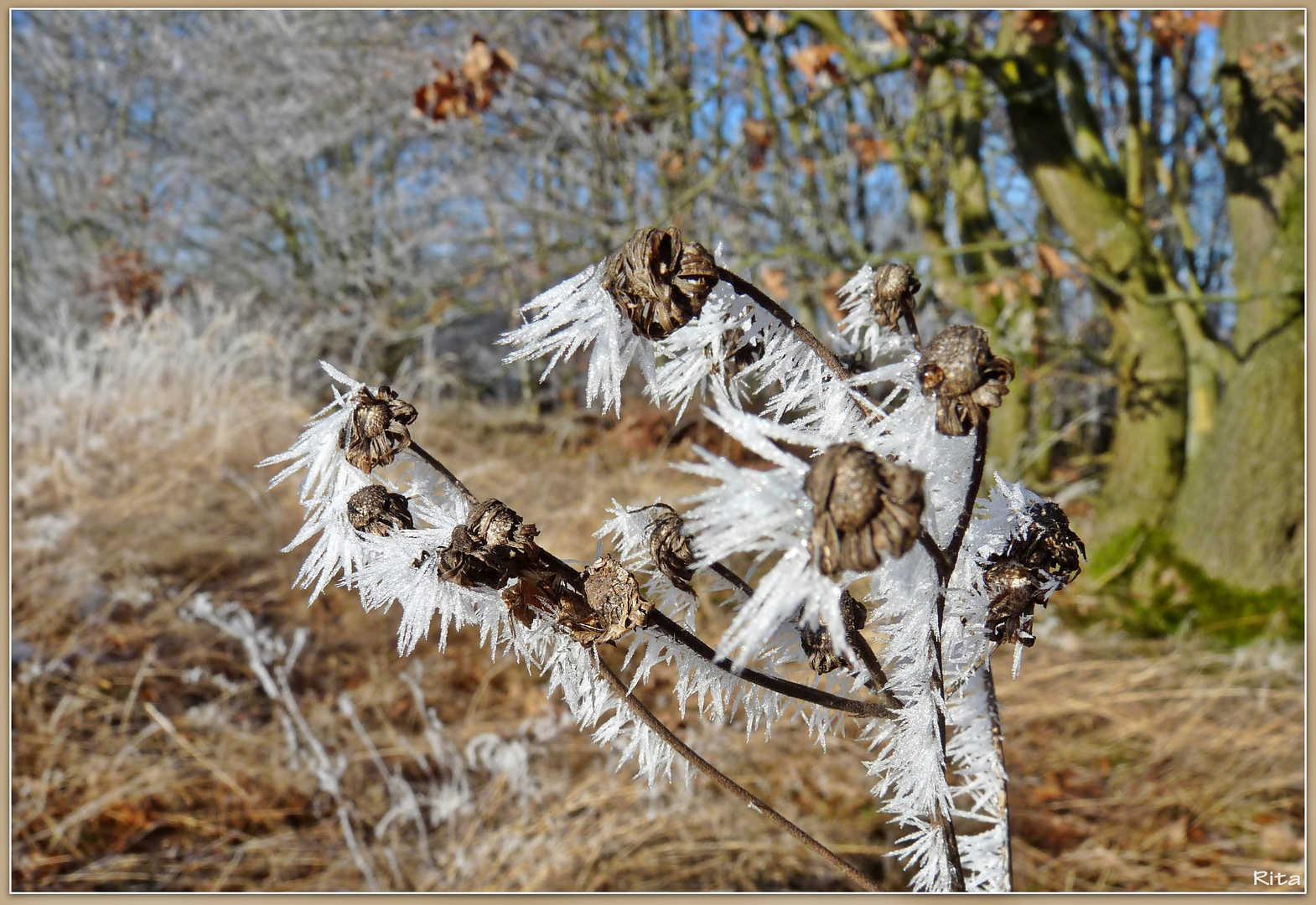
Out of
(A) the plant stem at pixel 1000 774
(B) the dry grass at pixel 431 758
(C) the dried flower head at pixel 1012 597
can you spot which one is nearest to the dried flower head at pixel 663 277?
(C) the dried flower head at pixel 1012 597

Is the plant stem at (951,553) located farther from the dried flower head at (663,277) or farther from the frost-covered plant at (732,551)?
the dried flower head at (663,277)

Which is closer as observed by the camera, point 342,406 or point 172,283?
point 342,406

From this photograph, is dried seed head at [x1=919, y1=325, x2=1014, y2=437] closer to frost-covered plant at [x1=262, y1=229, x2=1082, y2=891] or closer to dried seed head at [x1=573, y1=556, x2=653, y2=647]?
frost-covered plant at [x1=262, y1=229, x2=1082, y2=891]

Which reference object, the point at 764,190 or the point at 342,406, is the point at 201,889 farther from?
the point at 764,190

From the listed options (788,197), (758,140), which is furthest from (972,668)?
(788,197)

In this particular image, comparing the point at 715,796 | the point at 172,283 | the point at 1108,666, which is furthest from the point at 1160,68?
the point at 172,283

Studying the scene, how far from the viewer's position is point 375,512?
21.4 inches

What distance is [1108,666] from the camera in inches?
102

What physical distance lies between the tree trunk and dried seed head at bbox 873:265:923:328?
2.67 metres

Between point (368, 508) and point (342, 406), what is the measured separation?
83 mm

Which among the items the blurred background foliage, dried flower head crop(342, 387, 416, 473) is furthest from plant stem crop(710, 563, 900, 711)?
the blurred background foliage

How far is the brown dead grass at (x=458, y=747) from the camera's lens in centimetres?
175

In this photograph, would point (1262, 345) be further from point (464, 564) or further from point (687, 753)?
point (464, 564)

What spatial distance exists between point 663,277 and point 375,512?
249mm
